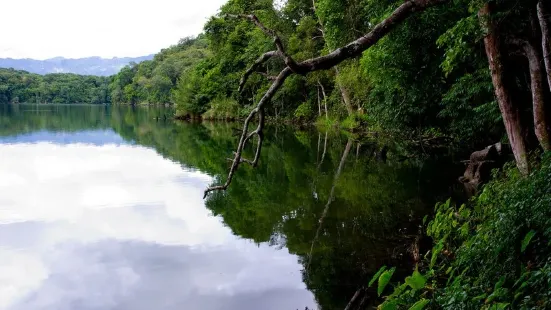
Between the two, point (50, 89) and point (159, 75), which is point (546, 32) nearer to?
point (159, 75)

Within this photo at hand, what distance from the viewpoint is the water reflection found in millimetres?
8188

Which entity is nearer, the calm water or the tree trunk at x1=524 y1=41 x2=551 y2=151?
the tree trunk at x1=524 y1=41 x2=551 y2=151

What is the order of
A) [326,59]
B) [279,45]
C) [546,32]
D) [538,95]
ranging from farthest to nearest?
[538,95]
[546,32]
[326,59]
[279,45]

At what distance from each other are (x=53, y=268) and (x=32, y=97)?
154885mm

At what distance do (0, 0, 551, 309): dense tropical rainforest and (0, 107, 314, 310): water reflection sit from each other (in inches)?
70.1

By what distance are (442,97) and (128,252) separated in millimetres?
17191

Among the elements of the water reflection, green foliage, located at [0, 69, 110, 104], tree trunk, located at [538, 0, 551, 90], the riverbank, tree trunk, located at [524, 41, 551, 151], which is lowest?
the water reflection

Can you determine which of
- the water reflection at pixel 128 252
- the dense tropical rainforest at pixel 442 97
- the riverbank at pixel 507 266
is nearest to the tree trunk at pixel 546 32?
the dense tropical rainforest at pixel 442 97

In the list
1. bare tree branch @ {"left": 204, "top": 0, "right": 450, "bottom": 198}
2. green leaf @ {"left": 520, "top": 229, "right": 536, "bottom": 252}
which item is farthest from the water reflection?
bare tree branch @ {"left": 204, "top": 0, "right": 450, "bottom": 198}

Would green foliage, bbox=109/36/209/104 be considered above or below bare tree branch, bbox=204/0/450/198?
above

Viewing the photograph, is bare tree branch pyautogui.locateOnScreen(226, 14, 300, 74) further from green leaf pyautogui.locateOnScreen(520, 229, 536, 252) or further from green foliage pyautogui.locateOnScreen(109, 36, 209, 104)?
green foliage pyautogui.locateOnScreen(109, 36, 209, 104)

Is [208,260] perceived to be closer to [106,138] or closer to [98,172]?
[98,172]

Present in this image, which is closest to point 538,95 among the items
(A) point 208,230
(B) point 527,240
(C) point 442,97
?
(B) point 527,240

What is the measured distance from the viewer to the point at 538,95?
808 cm
